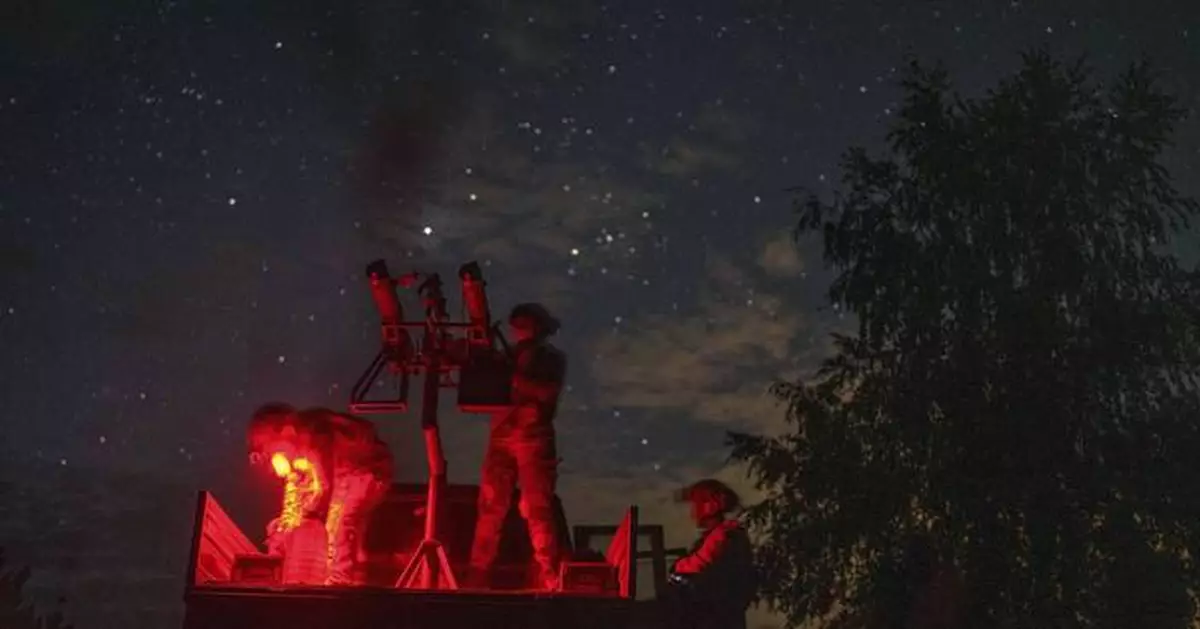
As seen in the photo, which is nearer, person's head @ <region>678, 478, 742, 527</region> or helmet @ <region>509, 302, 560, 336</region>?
person's head @ <region>678, 478, 742, 527</region>

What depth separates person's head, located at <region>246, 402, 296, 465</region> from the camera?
8883 millimetres

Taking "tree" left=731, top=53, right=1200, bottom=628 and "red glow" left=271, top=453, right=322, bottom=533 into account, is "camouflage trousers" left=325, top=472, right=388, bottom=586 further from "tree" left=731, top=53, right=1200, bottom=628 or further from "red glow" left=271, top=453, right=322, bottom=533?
"tree" left=731, top=53, right=1200, bottom=628

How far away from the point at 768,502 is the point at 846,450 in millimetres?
1191

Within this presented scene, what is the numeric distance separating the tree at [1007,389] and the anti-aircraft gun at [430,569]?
2817mm

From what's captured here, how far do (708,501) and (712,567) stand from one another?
474mm

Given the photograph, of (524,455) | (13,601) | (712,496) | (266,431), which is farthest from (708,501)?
(13,601)

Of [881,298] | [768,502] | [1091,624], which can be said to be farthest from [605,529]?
[1091,624]

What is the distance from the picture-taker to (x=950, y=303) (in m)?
13.8

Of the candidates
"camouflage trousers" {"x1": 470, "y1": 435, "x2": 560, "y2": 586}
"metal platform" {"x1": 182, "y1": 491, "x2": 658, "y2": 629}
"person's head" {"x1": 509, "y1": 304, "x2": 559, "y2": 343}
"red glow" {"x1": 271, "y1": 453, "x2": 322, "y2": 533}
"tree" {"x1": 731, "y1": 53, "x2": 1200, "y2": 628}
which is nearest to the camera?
"metal platform" {"x1": 182, "y1": 491, "x2": 658, "y2": 629}

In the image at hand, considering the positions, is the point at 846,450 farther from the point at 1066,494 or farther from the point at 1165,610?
the point at 1165,610

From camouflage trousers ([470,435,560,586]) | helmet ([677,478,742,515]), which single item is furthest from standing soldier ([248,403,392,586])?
helmet ([677,478,742,515])

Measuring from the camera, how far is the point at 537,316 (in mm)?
9562

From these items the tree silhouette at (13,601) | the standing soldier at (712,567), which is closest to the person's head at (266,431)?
the standing soldier at (712,567)

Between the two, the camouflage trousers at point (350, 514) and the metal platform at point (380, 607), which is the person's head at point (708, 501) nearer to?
the metal platform at point (380, 607)
